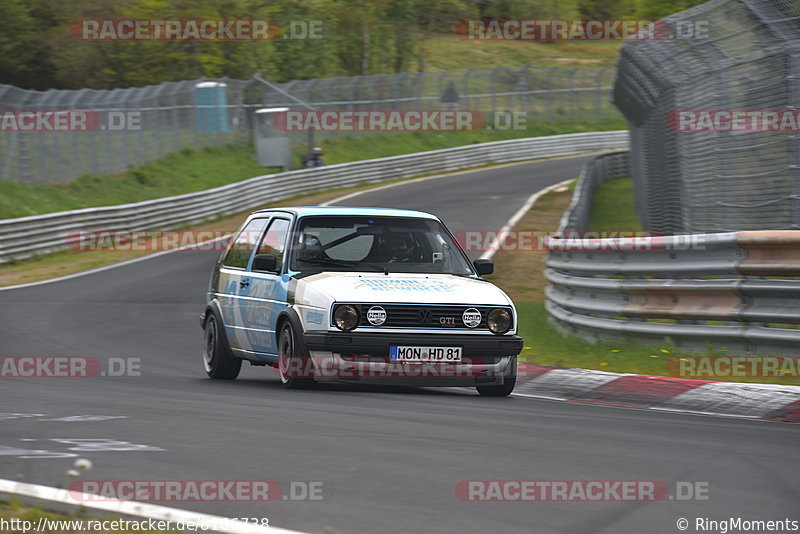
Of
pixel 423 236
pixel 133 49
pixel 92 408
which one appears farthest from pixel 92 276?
pixel 133 49

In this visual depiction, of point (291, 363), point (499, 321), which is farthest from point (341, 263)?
point (499, 321)

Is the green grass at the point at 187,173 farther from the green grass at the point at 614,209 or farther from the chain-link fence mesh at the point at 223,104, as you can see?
the green grass at the point at 614,209

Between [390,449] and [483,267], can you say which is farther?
[483,267]

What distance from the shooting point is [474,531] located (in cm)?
439

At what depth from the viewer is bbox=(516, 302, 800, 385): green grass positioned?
10.1 m

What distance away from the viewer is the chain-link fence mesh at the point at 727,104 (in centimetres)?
1020

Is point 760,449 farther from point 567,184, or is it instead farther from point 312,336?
point 567,184

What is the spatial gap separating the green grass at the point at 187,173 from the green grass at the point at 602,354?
767 inches

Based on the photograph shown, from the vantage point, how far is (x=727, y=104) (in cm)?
1214
